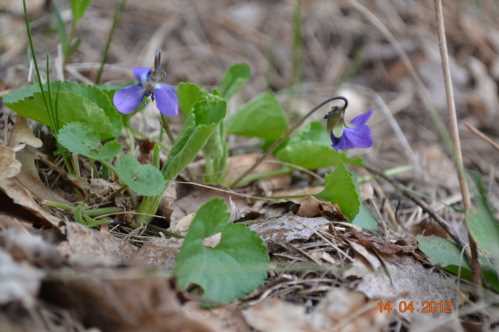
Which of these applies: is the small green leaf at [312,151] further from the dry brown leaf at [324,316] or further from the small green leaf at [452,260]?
the dry brown leaf at [324,316]

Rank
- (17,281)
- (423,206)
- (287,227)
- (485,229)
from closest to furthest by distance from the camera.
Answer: (17,281) < (485,229) < (287,227) < (423,206)

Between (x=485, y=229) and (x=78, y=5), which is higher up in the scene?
(x=78, y=5)

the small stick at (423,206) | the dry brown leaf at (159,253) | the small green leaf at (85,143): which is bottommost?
the small stick at (423,206)

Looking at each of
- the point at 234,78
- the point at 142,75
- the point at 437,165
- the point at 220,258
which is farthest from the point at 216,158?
the point at 437,165

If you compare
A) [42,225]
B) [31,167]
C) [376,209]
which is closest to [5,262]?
[42,225]

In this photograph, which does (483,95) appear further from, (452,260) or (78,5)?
(78,5)
